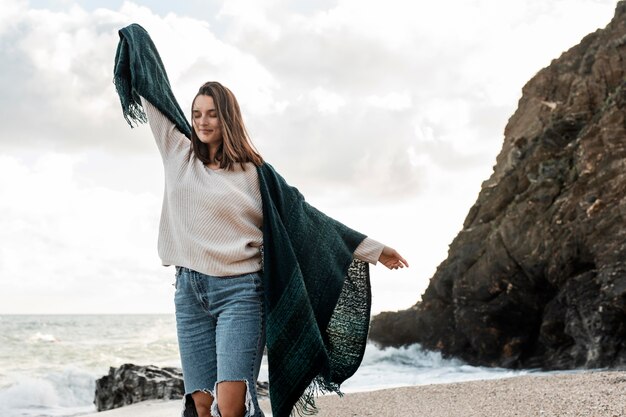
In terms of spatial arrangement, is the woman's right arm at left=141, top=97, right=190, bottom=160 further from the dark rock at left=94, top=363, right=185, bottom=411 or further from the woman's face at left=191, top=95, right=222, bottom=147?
the dark rock at left=94, top=363, right=185, bottom=411

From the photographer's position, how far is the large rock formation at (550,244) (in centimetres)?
1323

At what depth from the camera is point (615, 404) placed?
538 centimetres

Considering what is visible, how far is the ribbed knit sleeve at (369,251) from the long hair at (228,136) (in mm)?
795

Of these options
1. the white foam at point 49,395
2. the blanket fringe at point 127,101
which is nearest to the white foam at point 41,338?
the white foam at point 49,395

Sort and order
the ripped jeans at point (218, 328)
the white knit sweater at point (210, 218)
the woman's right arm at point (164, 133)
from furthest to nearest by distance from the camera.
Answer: the woman's right arm at point (164, 133) < the white knit sweater at point (210, 218) < the ripped jeans at point (218, 328)

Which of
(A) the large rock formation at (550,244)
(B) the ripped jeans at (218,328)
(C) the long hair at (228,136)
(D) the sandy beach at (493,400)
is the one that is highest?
(A) the large rock formation at (550,244)

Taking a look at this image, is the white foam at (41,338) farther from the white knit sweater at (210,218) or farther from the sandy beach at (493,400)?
the white knit sweater at (210,218)

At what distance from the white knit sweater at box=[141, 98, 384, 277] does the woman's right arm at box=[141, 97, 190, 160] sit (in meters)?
0.07

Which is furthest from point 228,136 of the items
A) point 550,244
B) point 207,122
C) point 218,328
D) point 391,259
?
point 550,244

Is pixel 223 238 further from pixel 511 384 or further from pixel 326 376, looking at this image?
pixel 511 384

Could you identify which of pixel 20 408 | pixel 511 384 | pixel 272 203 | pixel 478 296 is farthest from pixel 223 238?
pixel 478 296

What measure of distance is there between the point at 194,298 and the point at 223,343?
276mm

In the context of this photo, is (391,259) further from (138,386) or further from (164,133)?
(138,386)

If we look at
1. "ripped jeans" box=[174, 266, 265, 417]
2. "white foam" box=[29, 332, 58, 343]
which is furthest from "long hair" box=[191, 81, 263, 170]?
"white foam" box=[29, 332, 58, 343]
